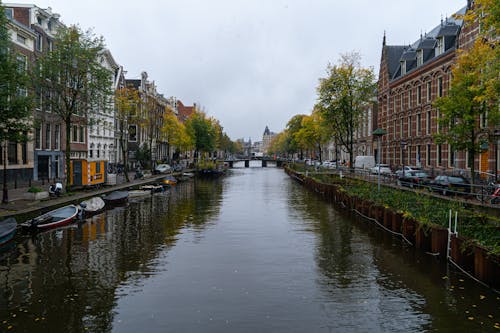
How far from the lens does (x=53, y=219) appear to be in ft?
78.4

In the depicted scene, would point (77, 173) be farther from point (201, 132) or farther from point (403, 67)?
point (201, 132)

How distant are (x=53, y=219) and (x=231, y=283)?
47.0 ft

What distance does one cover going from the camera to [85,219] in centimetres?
2831

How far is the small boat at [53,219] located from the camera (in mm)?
22375

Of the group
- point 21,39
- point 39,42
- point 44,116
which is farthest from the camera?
point 39,42

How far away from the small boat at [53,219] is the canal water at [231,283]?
0.56 meters

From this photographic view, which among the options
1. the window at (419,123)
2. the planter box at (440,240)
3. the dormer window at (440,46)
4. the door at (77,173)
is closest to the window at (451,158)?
the window at (419,123)

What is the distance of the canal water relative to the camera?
440 inches

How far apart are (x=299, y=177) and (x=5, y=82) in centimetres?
5502

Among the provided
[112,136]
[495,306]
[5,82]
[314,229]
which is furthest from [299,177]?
[495,306]

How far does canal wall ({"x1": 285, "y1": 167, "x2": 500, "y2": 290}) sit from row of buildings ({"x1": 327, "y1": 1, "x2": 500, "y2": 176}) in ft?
33.6

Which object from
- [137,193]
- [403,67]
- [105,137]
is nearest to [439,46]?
[403,67]

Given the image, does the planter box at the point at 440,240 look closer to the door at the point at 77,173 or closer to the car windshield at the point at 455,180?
the car windshield at the point at 455,180

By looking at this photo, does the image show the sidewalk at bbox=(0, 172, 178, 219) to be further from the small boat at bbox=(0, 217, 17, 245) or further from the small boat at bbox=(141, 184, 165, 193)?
the small boat at bbox=(141, 184, 165, 193)
